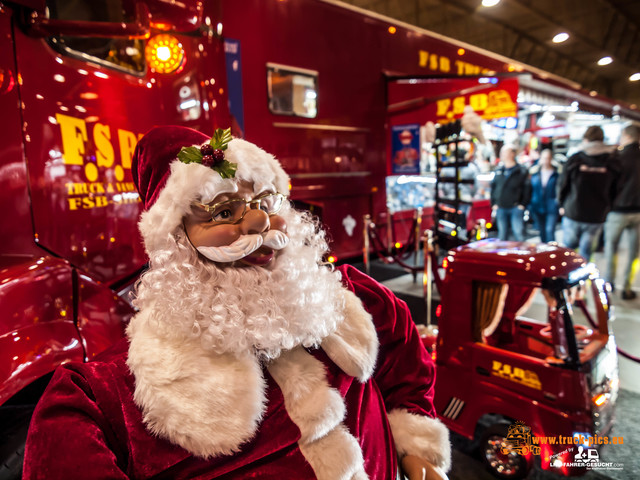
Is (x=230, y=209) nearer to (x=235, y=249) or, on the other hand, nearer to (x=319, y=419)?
(x=235, y=249)

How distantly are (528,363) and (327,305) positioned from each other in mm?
1507

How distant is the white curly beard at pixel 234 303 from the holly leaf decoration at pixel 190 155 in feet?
0.65

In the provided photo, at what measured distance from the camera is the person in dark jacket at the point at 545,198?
6.32m

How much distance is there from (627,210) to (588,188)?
0.53m

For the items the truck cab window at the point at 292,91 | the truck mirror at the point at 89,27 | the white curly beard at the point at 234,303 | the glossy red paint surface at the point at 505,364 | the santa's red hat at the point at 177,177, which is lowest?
the glossy red paint surface at the point at 505,364

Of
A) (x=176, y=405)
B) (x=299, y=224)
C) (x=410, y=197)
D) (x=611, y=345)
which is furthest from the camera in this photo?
(x=410, y=197)

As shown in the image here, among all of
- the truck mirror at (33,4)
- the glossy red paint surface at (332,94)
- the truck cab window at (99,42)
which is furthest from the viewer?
the glossy red paint surface at (332,94)

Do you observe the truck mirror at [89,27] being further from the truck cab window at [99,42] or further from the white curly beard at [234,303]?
the white curly beard at [234,303]

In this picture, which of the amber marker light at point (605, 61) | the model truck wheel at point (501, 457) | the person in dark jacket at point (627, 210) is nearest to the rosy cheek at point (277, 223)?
→ the model truck wheel at point (501, 457)

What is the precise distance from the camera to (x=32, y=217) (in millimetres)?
1657

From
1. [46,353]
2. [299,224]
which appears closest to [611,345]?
[299,224]

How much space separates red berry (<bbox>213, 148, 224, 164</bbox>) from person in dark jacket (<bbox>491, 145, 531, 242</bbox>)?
5.89m

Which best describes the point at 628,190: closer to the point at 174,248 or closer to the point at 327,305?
the point at 327,305

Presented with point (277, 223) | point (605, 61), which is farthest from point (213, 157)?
point (605, 61)
